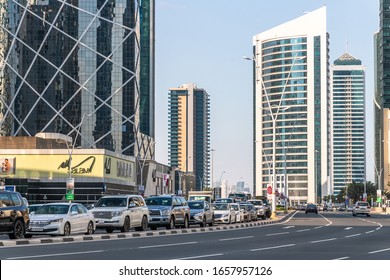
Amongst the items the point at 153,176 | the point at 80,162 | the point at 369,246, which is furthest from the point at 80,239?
the point at 153,176

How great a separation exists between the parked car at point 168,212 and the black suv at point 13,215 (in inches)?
453

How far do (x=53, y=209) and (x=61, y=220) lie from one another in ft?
4.37

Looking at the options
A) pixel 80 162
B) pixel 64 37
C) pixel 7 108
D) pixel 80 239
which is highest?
pixel 64 37

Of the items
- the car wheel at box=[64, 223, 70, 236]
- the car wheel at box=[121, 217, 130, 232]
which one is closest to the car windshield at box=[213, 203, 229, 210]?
the car wheel at box=[121, 217, 130, 232]

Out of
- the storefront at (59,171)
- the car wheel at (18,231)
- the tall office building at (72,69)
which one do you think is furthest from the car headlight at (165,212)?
the tall office building at (72,69)

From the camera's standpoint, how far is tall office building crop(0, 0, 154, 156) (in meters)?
181

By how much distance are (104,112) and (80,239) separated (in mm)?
156306

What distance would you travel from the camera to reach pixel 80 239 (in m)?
32.6

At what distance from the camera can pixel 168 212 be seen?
43.4 m

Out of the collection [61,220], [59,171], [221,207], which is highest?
[59,171]

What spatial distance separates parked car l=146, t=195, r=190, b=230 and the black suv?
11515mm

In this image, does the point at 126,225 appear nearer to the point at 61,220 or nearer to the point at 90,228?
the point at 90,228

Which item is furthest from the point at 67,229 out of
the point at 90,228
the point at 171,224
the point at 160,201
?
the point at 160,201

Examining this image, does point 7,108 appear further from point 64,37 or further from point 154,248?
point 154,248
